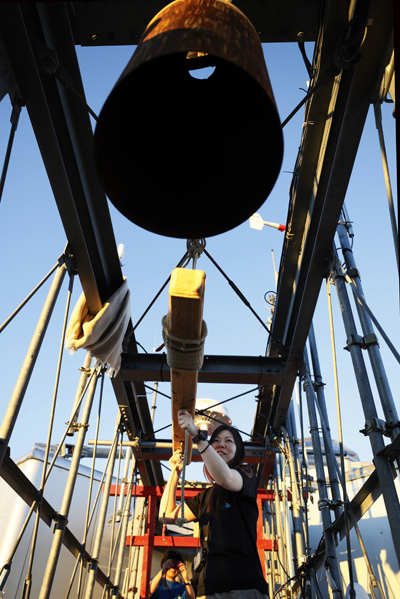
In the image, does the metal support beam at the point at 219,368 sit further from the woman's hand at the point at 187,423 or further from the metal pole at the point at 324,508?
the woman's hand at the point at 187,423

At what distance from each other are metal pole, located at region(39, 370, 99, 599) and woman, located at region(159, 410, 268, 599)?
1445 mm

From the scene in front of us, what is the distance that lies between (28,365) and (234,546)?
1933 millimetres

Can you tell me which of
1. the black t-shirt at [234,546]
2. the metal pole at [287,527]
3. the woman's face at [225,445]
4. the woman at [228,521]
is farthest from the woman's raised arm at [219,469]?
the metal pole at [287,527]

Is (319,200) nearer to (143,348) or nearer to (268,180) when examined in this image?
(268,180)

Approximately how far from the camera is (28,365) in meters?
3.54

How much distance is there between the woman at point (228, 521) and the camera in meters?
2.92

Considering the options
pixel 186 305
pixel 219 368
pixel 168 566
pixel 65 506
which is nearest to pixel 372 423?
pixel 186 305

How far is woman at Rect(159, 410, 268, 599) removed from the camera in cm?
292

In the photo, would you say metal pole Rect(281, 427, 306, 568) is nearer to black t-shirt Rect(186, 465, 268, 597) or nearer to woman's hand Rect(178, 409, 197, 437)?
woman's hand Rect(178, 409, 197, 437)

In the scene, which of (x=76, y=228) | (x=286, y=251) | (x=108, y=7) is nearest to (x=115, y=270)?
(x=76, y=228)

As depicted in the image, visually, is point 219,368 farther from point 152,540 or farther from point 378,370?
point 152,540

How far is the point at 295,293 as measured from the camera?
212 inches

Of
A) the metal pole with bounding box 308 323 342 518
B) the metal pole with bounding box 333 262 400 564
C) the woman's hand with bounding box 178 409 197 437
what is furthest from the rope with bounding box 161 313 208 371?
the metal pole with bounding box 308 323 342 518

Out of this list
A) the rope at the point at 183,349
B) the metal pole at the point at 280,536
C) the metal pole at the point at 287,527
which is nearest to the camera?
the rope at the point at 183,349
